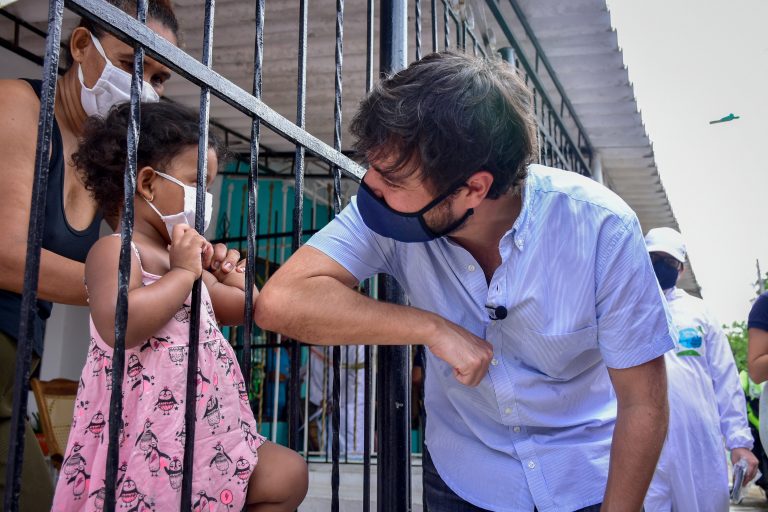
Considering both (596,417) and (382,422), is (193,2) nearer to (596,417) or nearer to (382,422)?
(382,422)

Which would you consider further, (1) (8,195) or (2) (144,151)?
(2) (144,151)

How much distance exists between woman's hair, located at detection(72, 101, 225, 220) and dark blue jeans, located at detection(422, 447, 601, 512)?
108cm

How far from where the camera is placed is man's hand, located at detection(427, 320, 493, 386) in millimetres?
1672

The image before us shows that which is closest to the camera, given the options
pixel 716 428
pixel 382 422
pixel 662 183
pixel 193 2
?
pixel 382 422

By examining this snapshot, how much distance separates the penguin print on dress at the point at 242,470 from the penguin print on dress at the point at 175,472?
0.12m

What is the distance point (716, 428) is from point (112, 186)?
3483 mm

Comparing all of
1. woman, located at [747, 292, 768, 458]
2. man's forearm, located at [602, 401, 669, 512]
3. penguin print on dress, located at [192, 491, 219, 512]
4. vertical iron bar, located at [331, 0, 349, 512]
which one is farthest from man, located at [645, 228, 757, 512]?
penguin print on dress, located at [192, 491, 219, 512]

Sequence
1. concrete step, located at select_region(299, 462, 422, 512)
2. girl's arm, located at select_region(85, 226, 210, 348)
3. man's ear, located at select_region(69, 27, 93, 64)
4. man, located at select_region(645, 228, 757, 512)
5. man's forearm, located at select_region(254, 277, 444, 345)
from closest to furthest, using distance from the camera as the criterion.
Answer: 1. girl's arm, located at select_region(85, 226, 210, 348)
2. man's forearm, located at select_region(254, 277, 444, 345)
3. man's ear, located at select_region(69, 27, 93, 64)
4. man, located at select_region(645, 228, 757, 512)
5. concrete step, located at select_region(299, 462, 422, 512)

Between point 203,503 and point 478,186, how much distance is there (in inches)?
36.6

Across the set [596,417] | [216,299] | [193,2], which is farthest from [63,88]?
[193,2]

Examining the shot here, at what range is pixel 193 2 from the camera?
4.90 meters

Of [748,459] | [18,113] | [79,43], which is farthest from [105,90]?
[748,459]

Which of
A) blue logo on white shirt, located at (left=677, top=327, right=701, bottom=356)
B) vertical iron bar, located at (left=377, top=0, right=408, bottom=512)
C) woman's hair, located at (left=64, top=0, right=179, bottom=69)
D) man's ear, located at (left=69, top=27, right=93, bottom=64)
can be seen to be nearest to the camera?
man's ear, located at (left=69, top=27, right=93, bottom=64)

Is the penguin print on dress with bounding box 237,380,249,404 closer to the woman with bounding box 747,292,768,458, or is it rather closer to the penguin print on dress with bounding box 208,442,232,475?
the penguin print on dress with bounding box 208,442,232,475
